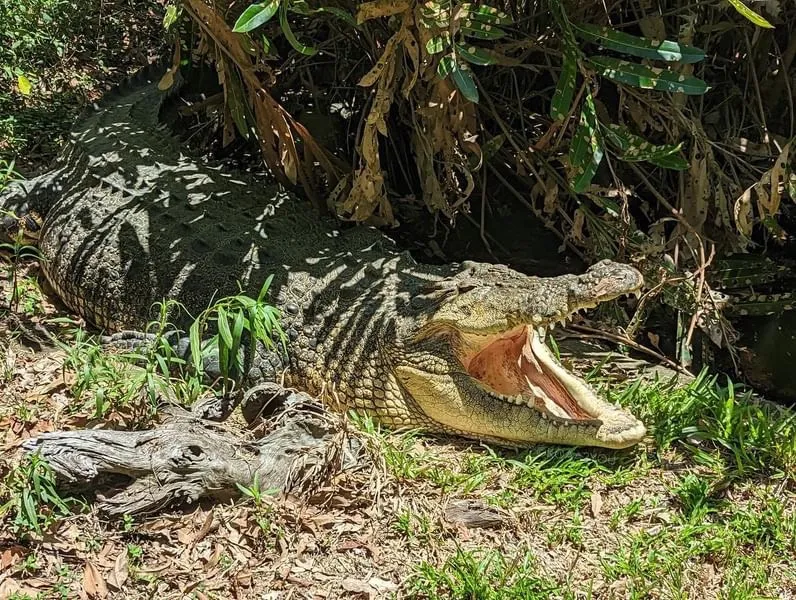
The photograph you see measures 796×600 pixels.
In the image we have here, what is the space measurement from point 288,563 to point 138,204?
2.47 meters

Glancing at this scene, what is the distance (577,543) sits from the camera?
2.97 meters

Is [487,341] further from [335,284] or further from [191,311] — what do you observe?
[191,311]

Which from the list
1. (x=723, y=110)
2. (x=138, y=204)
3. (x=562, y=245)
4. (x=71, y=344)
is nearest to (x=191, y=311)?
(x=71, y=344)

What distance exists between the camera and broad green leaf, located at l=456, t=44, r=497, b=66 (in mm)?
3561

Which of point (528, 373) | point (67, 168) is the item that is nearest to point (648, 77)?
point (528, 373)

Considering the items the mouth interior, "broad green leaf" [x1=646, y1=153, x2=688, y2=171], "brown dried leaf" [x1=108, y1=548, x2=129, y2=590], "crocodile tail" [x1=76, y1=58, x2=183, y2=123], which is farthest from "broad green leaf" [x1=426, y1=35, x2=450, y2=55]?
"crocodile tail" [x1=76, y1=58, x2=183, y2=123]

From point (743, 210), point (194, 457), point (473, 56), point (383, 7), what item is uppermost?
point (383, 7)

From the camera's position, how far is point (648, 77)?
363 cm

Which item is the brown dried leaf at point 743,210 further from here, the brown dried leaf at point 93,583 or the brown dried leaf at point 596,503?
the brown dried leaf at point 93,583

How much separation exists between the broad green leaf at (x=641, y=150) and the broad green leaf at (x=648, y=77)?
0.26 meters

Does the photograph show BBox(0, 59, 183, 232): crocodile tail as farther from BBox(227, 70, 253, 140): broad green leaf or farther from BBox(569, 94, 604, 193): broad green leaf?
BBox(569, 94, 604, 193): broad green leaf

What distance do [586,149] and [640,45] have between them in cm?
48

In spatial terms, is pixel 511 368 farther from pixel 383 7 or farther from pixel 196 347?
pixel 383 7

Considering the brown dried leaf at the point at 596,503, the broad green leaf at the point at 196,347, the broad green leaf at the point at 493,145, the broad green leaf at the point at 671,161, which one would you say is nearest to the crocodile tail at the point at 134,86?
the broad green leaf at the point at 493,145
